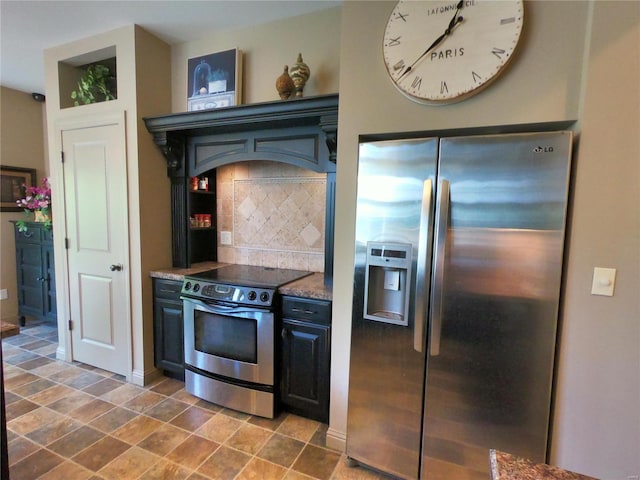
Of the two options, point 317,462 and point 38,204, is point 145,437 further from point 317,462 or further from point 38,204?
point 38,204

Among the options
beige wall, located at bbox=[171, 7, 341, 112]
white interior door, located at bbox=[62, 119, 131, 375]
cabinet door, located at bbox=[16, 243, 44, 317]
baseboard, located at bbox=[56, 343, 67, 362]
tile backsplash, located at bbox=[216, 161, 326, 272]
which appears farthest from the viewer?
cabinet door, located at bbox=[16, 243, 44, 317]

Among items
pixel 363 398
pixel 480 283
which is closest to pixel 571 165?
pixel 480 283

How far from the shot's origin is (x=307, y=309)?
2.04m

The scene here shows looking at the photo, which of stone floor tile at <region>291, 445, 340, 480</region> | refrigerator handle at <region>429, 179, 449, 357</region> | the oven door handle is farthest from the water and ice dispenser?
stone floor tile at <region>291, 445, 340, 480</region>

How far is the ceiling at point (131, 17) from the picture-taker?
2.11m

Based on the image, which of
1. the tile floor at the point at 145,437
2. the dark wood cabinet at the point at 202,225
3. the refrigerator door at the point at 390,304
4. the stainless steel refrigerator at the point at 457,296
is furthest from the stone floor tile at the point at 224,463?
the dark wood cabinet at the point at 202,225

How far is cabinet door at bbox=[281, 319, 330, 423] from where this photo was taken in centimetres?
202

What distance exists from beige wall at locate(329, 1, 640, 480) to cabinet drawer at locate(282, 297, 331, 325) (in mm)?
1216

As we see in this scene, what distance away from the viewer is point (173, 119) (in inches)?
94.1

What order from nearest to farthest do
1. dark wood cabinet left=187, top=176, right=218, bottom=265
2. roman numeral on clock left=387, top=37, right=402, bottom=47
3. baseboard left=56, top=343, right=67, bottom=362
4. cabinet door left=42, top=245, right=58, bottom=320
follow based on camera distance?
roman numeral on clock left=387, top=37, right=402, bottom=47
dark wood cabinet left=187, top=176, right=218, bottom=265
baseboard left=56, top=343, right=67, bottom=362
cabinet door left=42, top=245, right=58, bottom=320

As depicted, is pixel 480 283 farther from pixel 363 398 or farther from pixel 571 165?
pixel 363 398

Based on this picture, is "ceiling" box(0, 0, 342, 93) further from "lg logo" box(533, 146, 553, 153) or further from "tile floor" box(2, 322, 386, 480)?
"tile floor" box(2, 322, 386, 480)

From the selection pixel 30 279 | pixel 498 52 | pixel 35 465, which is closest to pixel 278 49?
pixel 498 52

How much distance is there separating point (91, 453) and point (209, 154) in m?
2.16
